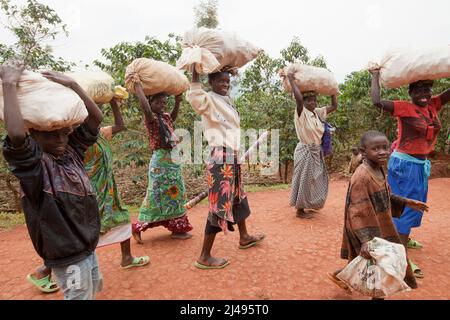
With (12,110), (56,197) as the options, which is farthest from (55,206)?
(12,110)

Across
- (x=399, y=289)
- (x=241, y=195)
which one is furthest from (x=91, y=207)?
(x=399, y=289)

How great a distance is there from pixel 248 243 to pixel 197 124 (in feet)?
8.08

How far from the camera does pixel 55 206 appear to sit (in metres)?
1.58

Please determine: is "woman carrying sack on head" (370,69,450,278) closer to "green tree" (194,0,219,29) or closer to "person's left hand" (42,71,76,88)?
"person's left hand" (42,71,76,88)

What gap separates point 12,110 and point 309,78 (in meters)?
3.14

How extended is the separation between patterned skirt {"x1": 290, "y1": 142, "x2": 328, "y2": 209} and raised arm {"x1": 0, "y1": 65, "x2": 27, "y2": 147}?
3.31m

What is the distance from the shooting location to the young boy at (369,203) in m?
2.06

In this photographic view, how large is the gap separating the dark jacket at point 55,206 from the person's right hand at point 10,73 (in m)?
0.27

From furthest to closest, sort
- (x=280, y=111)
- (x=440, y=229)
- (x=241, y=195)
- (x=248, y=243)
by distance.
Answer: (x=280, y=111), (x=440, y=229), (x=248, y=243), (x=241, y=195)

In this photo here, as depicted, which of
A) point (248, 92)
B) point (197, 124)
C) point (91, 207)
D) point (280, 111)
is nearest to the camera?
point (91, 207)

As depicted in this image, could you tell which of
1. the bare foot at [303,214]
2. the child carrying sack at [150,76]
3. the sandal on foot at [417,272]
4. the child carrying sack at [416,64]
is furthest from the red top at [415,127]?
the child carrying sack at [150,76]

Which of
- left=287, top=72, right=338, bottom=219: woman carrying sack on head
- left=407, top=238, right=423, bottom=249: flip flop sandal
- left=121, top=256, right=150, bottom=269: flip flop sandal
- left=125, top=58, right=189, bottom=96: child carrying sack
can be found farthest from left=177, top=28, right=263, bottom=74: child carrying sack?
left=407, top=238, right=423, bottom=249: flip flop sandal
